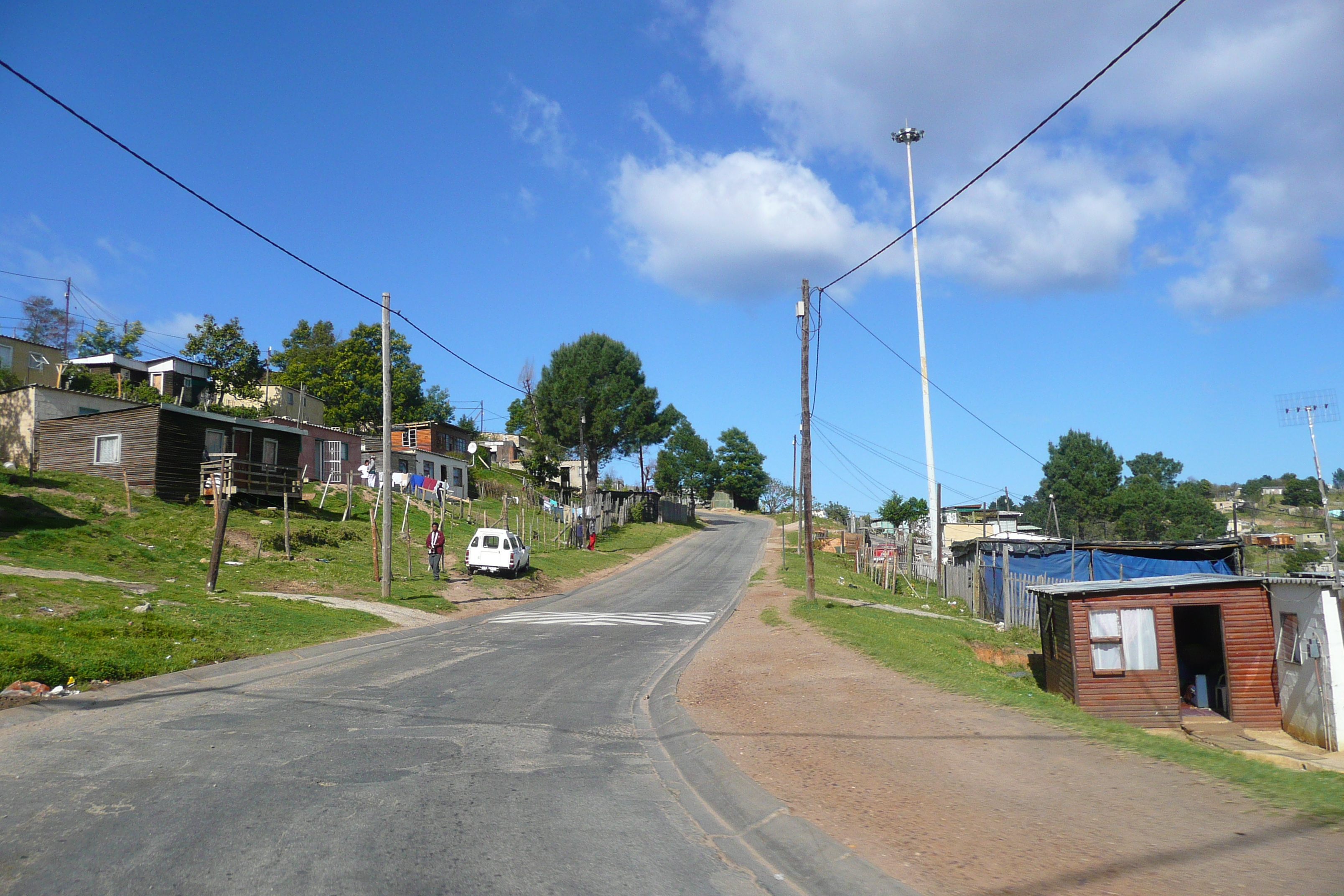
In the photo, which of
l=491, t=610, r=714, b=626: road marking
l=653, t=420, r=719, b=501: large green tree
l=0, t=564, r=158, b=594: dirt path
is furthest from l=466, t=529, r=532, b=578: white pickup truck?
l=653, t=420, r=719, b=501: large green tree

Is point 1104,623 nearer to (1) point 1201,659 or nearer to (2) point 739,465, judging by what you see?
(1) point 1201,659

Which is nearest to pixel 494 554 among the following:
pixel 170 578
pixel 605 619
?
pixel 605 619

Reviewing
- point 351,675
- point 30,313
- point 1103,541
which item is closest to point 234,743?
point 351,675

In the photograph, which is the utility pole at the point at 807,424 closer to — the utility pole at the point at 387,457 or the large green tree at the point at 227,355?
the utility pole at the point at 387,457

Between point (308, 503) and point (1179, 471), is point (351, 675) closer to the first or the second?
point (308, 503)

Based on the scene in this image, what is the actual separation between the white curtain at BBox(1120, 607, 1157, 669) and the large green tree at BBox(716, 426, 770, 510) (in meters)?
96.5

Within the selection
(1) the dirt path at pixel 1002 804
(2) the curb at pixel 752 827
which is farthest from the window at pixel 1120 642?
(2) the curb at pixel 752 827

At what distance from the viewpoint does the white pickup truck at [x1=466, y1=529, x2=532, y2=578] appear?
30.8 m

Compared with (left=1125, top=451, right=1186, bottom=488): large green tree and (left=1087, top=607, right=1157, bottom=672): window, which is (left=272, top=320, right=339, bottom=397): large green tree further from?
(left=1125, top=451, right=1186, bottom=488): large green tree

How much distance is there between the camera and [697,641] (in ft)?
59.1

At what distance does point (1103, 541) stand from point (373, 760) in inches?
1076

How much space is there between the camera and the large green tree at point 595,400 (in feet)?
222

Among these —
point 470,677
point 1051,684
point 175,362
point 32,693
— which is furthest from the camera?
point 175,362

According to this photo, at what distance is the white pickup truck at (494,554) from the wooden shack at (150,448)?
724 cm
